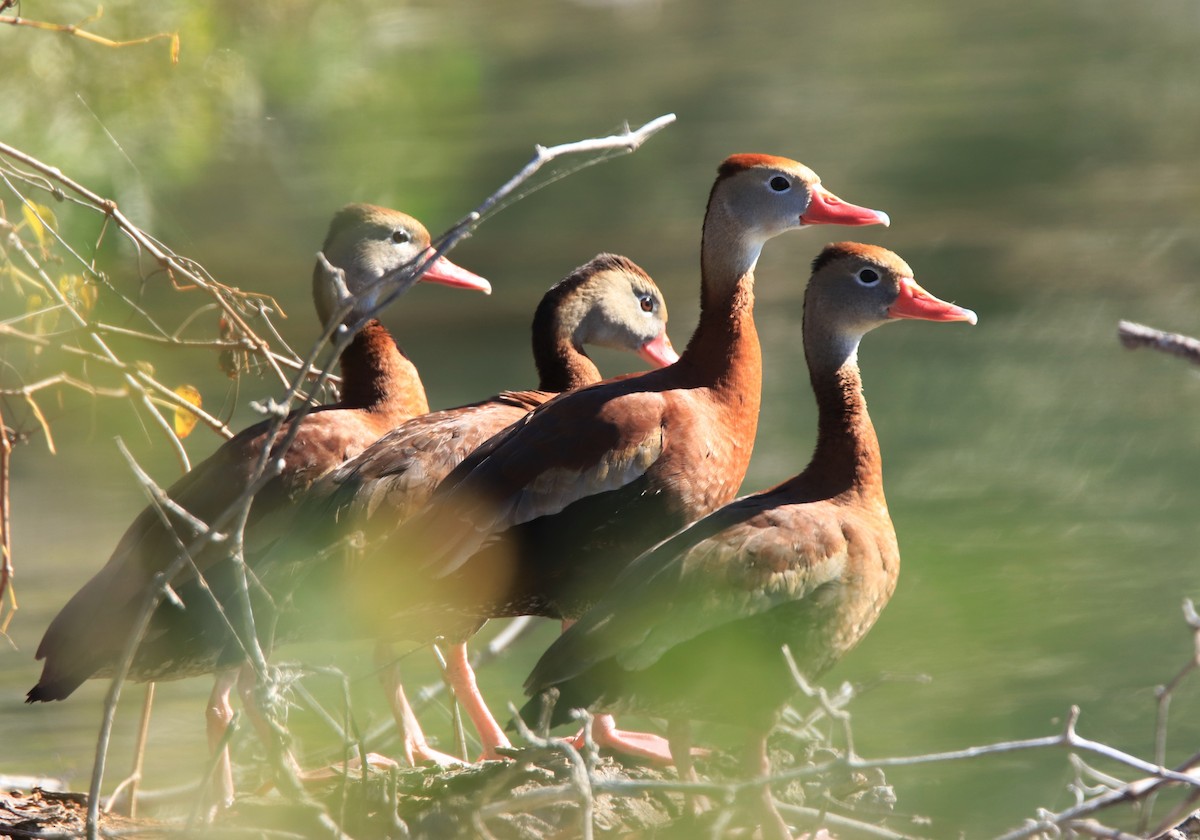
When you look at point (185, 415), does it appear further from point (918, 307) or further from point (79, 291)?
point (918, 307)

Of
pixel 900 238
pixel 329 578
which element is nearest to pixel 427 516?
pixel 329 578

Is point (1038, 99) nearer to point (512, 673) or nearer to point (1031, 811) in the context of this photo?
point (512, 673)

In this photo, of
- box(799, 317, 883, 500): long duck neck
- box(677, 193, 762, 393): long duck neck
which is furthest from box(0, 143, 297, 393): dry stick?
box(799, 317, 883, 500): long duck neck

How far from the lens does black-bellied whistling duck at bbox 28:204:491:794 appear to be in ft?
17.7

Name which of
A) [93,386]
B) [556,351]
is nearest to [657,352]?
[556,351]

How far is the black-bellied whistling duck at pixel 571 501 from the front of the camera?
17.0 ft

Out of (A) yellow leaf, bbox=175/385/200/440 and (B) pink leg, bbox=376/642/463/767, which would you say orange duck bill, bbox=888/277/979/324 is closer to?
(B) pink leg, bbox=376/642/463/767

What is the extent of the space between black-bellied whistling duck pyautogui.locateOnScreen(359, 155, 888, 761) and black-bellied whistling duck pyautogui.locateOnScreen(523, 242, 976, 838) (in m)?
0.38

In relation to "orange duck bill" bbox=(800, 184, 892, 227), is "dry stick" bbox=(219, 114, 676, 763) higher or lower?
higher

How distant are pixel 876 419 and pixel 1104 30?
15.3 metres

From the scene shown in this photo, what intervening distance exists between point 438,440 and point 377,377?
2.70ft

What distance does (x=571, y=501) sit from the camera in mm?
5234

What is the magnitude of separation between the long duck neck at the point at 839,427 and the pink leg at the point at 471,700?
4.02ft

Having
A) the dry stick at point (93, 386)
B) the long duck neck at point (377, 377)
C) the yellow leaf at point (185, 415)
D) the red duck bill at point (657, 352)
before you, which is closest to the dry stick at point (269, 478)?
the dry stick at point (93, 386)
